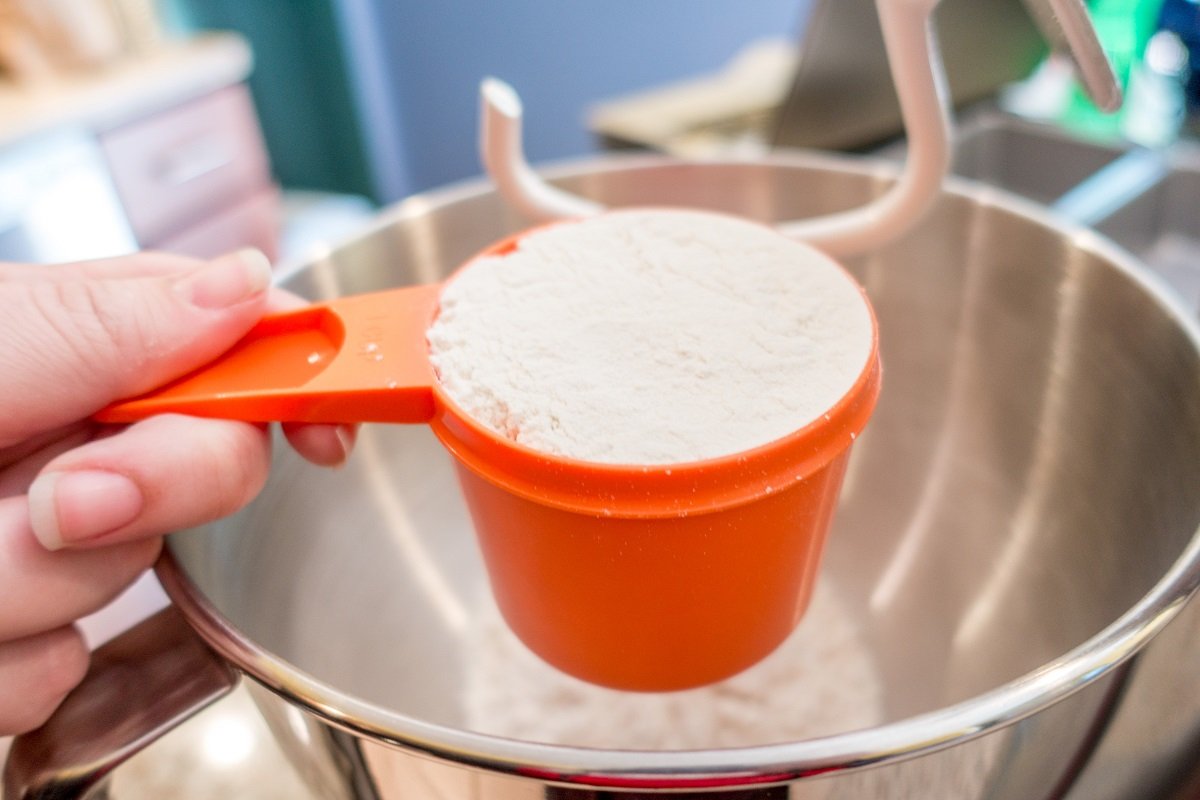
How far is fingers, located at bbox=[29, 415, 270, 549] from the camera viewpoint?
0.81 feet

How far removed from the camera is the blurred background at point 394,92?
2.18 ft

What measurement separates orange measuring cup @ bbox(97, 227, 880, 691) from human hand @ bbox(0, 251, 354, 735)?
12 millimetres

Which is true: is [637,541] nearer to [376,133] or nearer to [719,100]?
[719,100]

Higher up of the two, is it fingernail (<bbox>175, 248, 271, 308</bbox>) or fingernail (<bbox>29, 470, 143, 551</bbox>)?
fingernail (<bbox>175, 248, 271, 308</bbox>)

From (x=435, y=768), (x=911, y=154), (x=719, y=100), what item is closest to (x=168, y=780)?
(x=435, y=768)

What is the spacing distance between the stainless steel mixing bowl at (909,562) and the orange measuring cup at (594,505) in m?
0.06

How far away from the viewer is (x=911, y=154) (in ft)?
1.24

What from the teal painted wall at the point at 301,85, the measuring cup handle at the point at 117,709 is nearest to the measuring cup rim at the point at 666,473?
the measuring cup handle at the point at 117,709

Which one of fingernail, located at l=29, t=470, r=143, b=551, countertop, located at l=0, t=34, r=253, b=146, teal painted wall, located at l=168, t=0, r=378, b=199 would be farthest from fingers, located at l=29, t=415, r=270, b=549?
teal painted wall, located at l=168, t=0, r=378, b=199

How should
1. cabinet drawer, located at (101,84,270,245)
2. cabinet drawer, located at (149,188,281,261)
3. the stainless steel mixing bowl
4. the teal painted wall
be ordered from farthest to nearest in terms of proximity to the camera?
the teal painted wall < cabinet drawer, located at (149,188,281,261) < cabinet drawer, located at (101,84,270,245) < the stainless steel mixing bowl

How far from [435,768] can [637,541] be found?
0.08 metres

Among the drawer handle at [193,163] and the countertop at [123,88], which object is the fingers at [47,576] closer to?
the countertop at [123,88]

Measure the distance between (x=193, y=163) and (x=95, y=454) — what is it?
112cm

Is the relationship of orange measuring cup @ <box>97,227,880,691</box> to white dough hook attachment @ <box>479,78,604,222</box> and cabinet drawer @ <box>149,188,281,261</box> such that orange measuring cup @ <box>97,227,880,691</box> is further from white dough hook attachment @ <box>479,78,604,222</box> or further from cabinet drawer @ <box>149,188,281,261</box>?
cabinet drawer @ <box>149,188,281,261</box>
